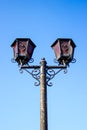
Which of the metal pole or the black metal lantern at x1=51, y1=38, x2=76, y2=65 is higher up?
the black metal lantern at x1=51, y1=38, x2=76, y2=65

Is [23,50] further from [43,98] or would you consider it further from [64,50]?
[43,98]

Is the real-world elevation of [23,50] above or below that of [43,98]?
above

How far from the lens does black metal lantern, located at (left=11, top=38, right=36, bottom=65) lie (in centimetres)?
763

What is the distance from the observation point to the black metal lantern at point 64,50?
7682 mm

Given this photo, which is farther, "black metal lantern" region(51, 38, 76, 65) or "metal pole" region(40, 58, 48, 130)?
"black metal lantern" region(51, 38, 76, 65)

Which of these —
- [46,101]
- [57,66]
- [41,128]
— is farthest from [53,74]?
[41,128]

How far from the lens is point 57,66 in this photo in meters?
7.70

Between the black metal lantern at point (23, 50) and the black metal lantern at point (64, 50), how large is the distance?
0.47 meters

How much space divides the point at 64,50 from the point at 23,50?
31.7 inches

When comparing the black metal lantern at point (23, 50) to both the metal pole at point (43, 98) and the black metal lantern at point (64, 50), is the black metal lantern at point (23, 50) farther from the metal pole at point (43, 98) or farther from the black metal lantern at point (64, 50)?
the black metal lantern at point (64, 50)

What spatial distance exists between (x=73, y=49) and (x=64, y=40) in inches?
10.4

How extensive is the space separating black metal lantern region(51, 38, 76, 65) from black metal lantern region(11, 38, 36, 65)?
468 mm

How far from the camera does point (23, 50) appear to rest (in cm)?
766

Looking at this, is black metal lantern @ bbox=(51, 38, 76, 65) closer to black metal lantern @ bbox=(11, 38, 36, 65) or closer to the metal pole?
the metal pole
